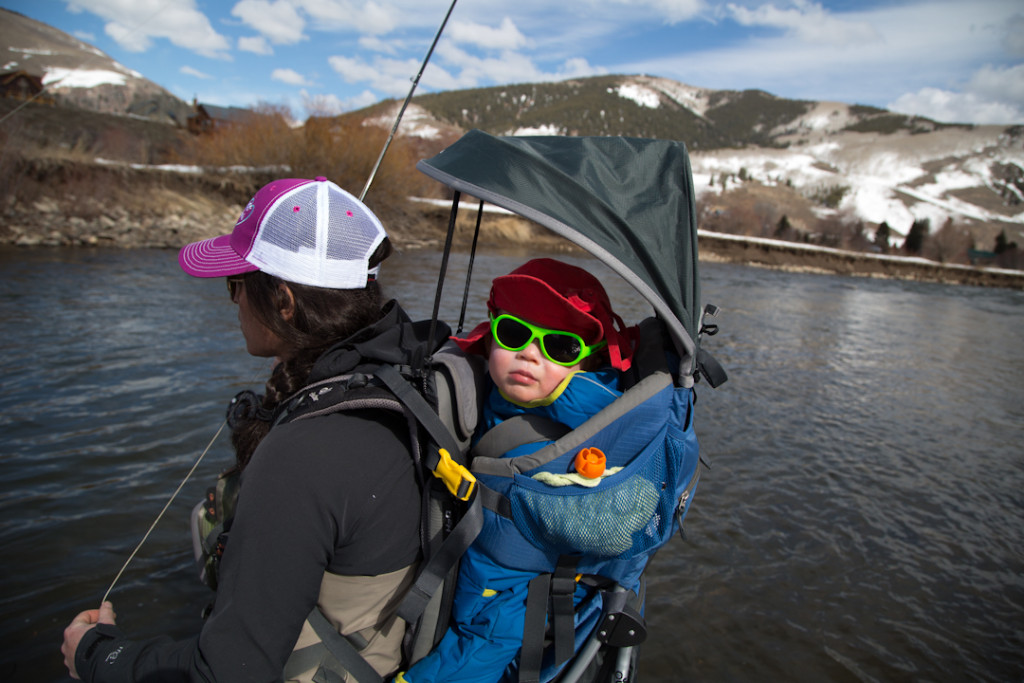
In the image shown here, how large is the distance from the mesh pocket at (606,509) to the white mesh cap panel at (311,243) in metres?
0.80

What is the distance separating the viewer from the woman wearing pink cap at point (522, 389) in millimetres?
1676

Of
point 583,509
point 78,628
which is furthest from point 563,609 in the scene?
point 78,628

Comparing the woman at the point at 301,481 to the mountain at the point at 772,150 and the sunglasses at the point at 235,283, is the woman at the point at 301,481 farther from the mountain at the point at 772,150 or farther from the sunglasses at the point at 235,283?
the mountain at the point at 772,150

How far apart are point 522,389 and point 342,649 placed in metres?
0.91

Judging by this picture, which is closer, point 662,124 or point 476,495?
point 476,495

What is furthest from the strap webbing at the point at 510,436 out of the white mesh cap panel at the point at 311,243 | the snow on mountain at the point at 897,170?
the snow on mountain at the point at 897,170

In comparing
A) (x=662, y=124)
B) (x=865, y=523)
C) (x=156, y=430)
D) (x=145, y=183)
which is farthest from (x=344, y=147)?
(x=662, y=124)

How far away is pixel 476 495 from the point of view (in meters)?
1.61

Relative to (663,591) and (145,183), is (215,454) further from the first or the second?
(145,183)

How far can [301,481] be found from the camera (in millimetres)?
1315

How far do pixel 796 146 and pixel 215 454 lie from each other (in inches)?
8130

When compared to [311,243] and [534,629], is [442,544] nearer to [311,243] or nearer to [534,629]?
[534,629]

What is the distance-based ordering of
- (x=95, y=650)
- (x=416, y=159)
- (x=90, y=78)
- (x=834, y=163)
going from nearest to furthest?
(x=95, y=650) → (x=416, y=159) → (x=90, y=78) → (x=834, y=163)

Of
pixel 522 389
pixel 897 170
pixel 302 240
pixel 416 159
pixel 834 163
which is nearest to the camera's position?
pixel 302 240
